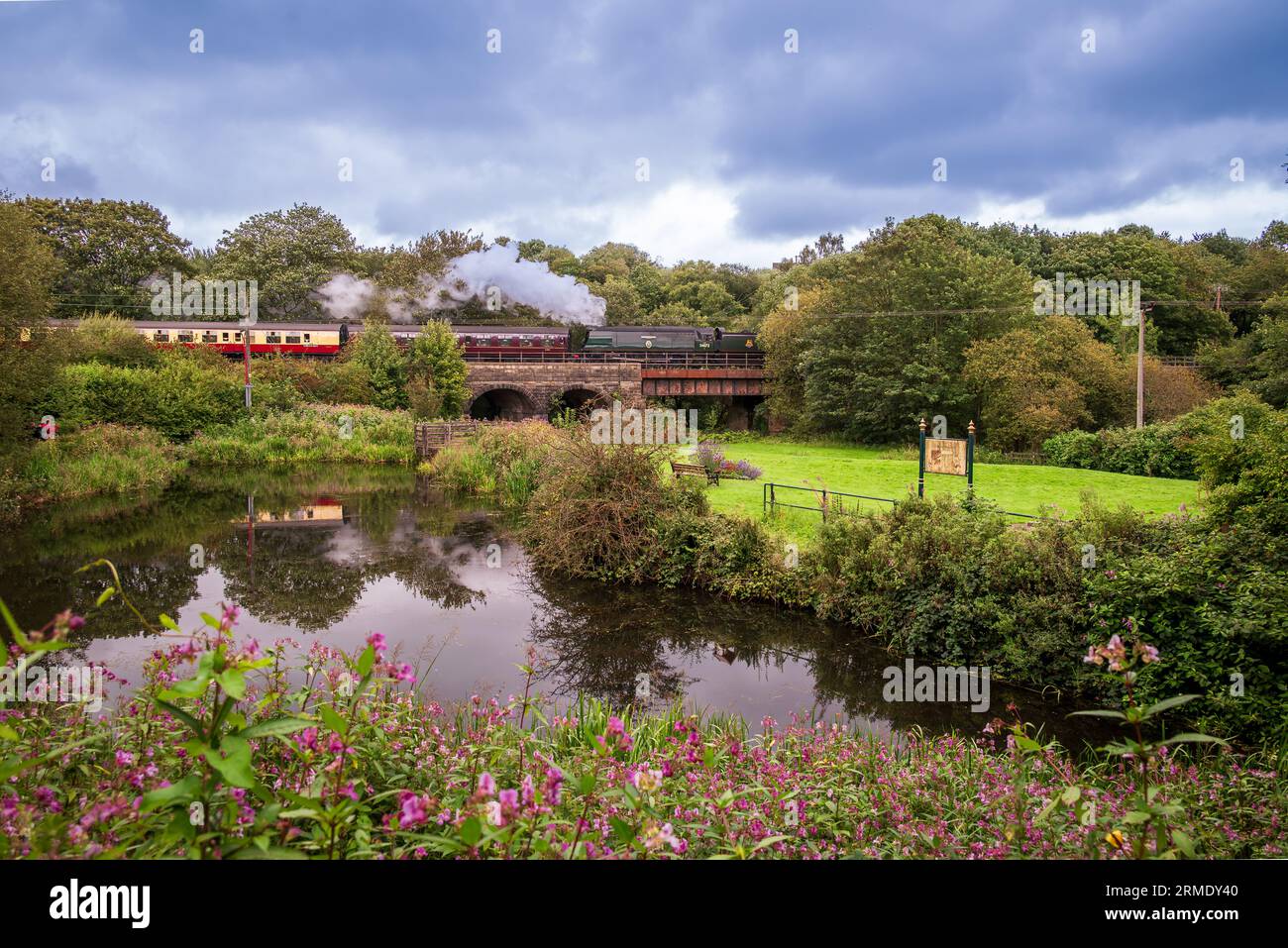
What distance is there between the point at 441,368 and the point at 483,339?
795 centimetres

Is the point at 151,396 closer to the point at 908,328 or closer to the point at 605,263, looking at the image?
the point at 908,328

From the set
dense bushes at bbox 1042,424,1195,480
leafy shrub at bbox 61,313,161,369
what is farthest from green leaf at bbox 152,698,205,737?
leafy shrub at bbox 61,313,161,369

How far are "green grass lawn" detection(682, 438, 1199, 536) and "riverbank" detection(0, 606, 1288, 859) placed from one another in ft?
26.5

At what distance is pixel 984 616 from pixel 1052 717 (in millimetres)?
1571

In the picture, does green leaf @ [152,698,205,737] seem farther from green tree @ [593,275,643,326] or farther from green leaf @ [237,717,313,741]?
green tree @ [593,275,643,326]

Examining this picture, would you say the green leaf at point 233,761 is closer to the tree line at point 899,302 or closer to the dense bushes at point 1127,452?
the tree line at point 899,302

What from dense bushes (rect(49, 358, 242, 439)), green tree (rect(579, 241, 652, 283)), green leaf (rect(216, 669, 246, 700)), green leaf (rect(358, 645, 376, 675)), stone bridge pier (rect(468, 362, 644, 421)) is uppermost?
green tree (rect(579, 241, 652, 283))

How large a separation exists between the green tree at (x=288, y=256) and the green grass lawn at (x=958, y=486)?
38.3 metres

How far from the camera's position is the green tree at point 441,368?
3509 centimetres

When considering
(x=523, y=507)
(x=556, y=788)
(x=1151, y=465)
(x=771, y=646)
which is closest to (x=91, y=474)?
(x=523, y=507)

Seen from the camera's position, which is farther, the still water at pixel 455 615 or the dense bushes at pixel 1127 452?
the dense bushes at pixel 1127 452

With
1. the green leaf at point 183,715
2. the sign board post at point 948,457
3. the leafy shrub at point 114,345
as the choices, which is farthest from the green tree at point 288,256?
the green leaf at point 183,715

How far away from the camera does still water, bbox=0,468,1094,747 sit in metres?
8.66
